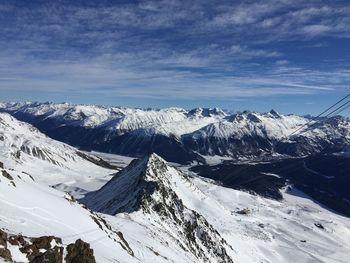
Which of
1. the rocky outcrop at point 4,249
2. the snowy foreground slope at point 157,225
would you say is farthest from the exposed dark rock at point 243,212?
the rocky outcrop at point 4,249

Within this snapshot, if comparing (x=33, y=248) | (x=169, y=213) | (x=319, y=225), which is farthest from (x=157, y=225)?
(x=319, y=225)

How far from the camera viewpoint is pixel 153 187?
10888cm

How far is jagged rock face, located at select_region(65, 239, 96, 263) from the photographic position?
32531 millimetres

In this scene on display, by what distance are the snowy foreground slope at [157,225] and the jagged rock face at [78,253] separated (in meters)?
1.33

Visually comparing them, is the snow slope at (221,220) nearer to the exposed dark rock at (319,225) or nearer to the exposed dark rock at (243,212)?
the exposed dark rock at (243,212)

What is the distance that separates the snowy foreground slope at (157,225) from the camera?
41.7 m

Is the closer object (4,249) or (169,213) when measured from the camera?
(4,249)

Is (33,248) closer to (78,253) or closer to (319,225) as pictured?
(78,253)

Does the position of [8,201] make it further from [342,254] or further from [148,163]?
[342,254]

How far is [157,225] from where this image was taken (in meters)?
86.8

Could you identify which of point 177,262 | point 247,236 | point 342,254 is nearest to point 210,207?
point 247,236

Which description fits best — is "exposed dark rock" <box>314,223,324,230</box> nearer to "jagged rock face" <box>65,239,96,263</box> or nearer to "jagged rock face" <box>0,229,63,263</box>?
"jagged rock face" <box>65,239,96,263</box>

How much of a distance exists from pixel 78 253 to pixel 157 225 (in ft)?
179

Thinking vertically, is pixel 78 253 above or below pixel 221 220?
above
